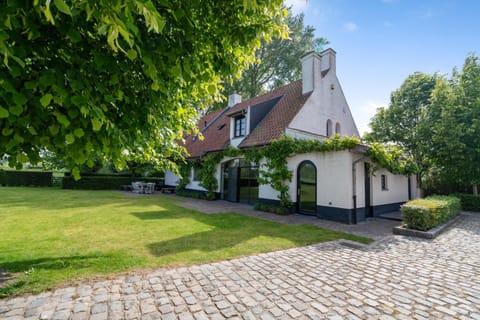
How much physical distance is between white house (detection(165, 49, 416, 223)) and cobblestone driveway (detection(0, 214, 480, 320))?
433 centimetres

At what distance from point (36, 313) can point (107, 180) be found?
72.2ft

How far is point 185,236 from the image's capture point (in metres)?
6.41

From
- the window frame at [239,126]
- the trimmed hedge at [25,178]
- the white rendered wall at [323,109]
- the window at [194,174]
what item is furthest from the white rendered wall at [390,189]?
the trimmed hedge at [25,178]

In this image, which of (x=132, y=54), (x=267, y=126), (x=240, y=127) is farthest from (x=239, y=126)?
(x=132, y=54)

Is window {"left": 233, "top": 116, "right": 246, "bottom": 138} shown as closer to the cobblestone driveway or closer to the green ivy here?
the green ivy

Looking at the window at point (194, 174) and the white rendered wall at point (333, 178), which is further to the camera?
the window at point (194, 174)

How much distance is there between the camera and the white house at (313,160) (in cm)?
920

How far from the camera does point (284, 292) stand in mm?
3480

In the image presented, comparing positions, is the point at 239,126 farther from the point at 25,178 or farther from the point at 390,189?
the point at 25,178

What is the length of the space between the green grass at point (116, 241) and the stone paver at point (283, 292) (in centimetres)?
52

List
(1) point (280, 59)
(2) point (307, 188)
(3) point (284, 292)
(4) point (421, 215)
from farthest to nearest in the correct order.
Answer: (1) point (280, 59) → (2) point (307, 188) → (4) point (421, 215) → (3) point (284, 292)

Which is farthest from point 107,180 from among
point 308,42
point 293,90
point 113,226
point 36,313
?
point 308,42

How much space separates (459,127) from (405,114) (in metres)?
5.53

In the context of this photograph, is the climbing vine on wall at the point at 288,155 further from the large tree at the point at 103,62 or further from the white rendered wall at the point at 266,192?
the large tree at the point at 103,62
